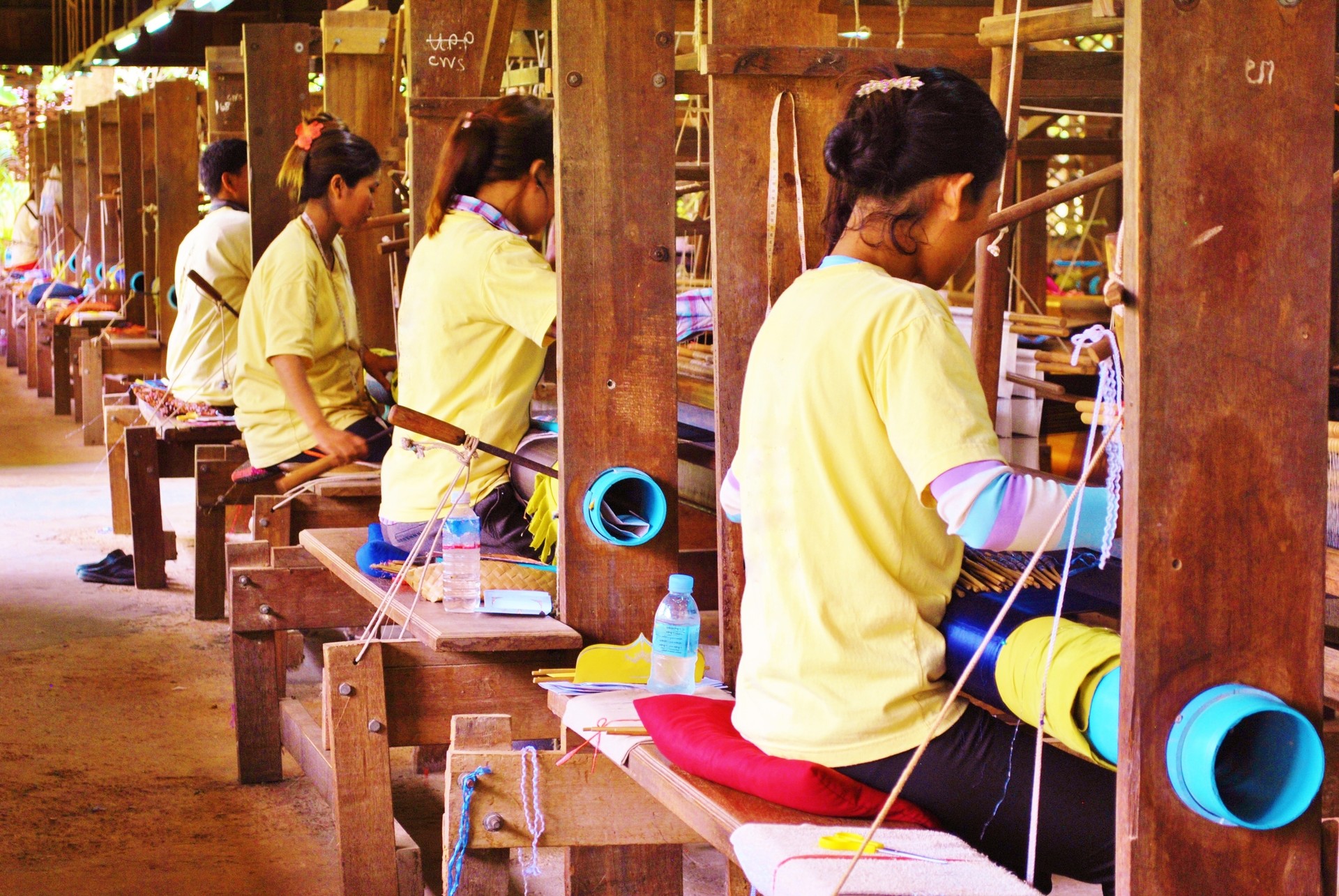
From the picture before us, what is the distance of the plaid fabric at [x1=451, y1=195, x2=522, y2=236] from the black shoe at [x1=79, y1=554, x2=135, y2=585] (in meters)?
3.51

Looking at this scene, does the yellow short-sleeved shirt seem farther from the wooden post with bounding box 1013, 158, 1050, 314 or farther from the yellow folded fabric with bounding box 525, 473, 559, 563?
the wooden post with bounding box 1013, 158, 1050, 314

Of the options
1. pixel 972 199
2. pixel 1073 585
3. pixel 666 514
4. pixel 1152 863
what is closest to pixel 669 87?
pixel 666 514

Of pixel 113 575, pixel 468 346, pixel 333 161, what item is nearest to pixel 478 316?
pixel 468 346

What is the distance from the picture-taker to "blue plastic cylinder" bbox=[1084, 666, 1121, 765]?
162cm

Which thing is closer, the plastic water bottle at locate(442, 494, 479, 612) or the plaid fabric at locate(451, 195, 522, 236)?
the plastic water bottle at locate(442, 494, 479, 612)

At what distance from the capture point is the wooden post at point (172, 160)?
26.7ft

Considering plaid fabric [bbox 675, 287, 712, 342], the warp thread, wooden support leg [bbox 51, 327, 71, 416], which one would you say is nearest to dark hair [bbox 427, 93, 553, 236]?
the warp thread

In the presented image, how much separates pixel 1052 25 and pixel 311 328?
257 cm

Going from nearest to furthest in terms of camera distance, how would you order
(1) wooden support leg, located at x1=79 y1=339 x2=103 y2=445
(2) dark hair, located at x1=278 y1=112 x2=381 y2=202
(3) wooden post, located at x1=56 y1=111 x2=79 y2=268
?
(2) dark hair, located at x1=278 y1=112 x2=381 y2=202 < (1) wooden support leg, located at x1=79 y1=339 x2=103 y2=445 < (3) wooden post, located at x1=56 y1=111 x2=79 y2=268

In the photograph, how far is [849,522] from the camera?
5.82 feet

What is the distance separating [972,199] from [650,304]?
106 centimetres

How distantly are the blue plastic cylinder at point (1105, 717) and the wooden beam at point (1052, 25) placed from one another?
1.38 m

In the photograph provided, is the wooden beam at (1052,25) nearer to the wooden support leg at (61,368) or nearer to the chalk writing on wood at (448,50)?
the chalk writing on wood at (448,50)

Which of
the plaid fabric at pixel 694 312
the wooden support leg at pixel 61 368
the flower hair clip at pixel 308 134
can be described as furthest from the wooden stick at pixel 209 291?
the wooden support leg at pixel 61 368
